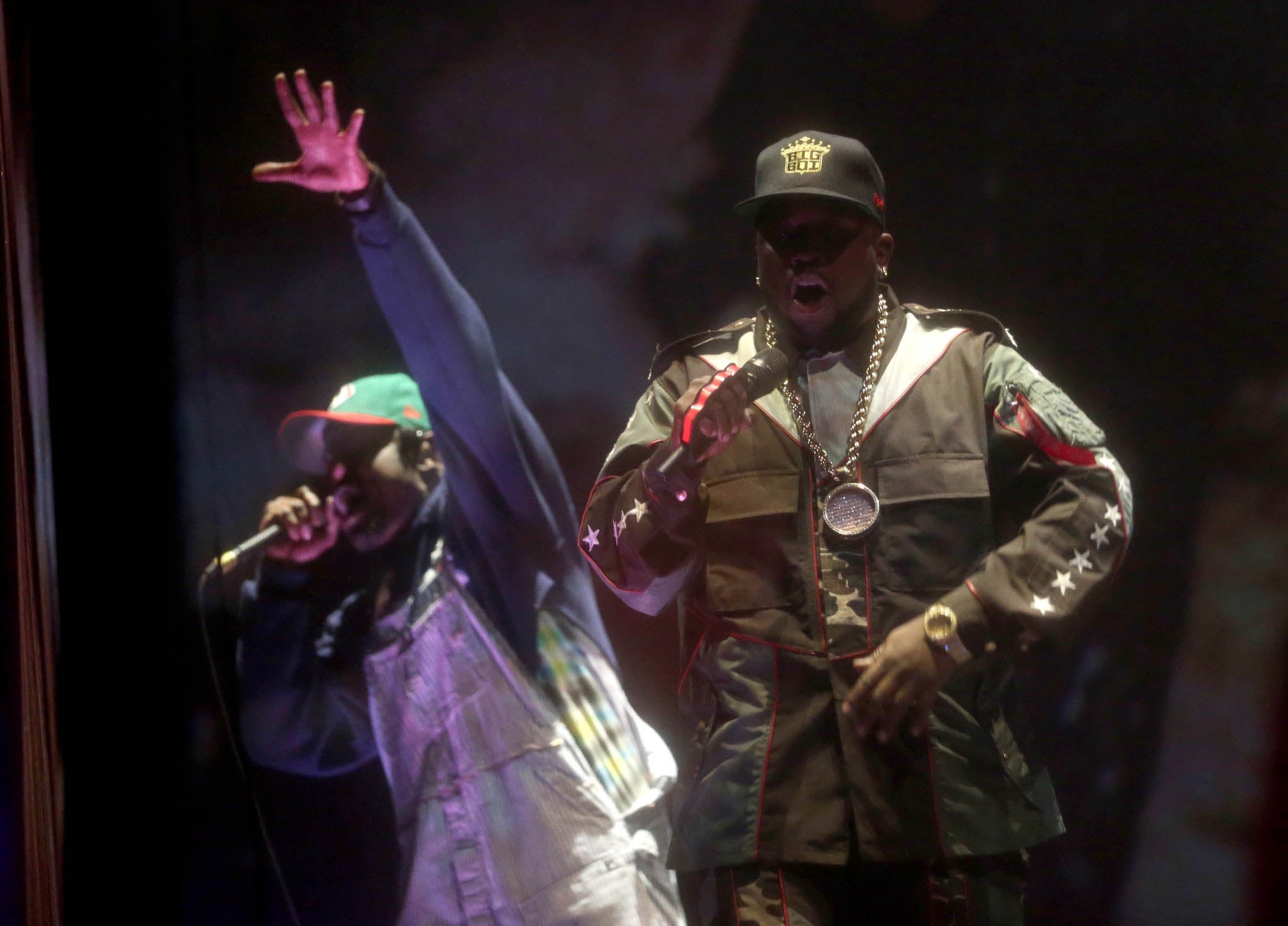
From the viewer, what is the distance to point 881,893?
86.3 inches

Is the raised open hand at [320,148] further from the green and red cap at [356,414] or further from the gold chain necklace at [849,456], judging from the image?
the gold chain necklace at [849,456]

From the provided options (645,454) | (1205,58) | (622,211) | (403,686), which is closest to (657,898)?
(403,686)

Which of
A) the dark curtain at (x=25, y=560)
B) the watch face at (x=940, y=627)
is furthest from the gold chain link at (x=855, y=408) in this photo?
the dark curtain at (x=25, y=560)

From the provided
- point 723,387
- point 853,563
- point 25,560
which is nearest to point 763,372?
point 723,387

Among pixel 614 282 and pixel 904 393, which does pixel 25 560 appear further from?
pixel 904 393

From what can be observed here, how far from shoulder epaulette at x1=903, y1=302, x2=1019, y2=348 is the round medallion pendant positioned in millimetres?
404

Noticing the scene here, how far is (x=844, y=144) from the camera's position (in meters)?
2.34

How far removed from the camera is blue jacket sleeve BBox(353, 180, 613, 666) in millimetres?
2734

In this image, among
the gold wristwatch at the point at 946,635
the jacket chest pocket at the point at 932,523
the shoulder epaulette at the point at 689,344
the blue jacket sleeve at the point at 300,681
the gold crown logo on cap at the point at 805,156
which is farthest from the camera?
the blue jacket sleeve at the point at 300,681

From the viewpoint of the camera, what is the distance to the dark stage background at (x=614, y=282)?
2.71 m

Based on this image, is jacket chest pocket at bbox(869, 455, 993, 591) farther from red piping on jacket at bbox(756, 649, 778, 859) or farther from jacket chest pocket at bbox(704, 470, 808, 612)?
red piping on jacket at bbox(756, 649, 778, 859)

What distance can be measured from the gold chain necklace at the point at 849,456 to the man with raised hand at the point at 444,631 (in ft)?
2.19

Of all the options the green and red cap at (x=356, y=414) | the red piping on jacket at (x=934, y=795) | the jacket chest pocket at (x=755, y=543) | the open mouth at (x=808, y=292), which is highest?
the open mouth at (x=808, y=292)

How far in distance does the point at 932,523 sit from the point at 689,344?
0.62 meters
